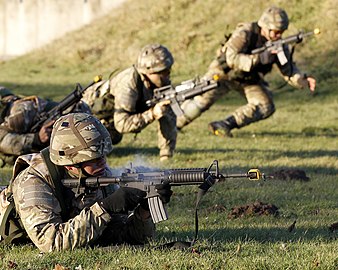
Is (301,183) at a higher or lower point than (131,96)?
lower

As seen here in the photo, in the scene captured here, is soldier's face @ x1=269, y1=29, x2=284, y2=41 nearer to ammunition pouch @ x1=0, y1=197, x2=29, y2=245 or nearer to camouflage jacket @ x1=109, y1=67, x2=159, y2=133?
camouflage jacket @ x1=109, y1=67, x2=159, y2=133

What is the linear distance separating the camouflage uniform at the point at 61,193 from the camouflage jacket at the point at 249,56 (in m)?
8.07

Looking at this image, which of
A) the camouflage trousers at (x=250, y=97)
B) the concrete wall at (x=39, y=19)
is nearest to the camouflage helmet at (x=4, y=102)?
the camouflage trousers at (x=250, y=97)

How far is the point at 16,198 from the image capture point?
6.09m

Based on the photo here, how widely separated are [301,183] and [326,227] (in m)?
2.84

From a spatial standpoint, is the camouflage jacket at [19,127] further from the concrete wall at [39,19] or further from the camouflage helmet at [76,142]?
the concrete wall at [39,19]

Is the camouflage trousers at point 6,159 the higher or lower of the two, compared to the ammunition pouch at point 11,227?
lower

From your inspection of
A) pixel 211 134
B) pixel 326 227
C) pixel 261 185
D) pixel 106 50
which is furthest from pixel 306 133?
pixel 106 50

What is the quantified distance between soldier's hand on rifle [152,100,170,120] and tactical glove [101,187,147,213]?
612 centimetres

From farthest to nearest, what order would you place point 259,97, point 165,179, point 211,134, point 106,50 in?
point 106,50 < point 211,134 < point 259,97 < point 165,179

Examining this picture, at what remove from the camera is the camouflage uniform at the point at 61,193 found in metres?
5.93

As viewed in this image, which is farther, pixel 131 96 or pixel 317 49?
pixel 317 49

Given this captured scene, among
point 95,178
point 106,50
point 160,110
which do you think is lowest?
point 106,50

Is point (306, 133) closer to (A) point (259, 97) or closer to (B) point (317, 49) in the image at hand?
(A) point (259, 97)
